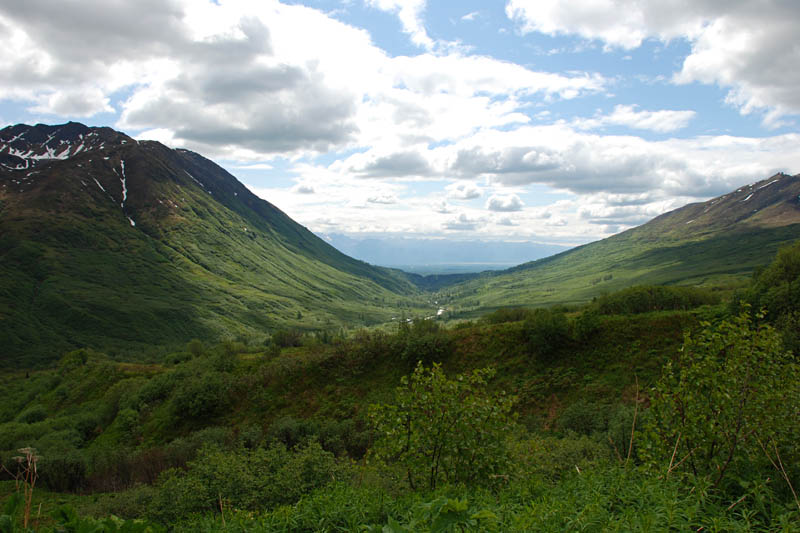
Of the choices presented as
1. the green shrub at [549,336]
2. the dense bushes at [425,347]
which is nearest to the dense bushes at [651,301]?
the green shrub at [549,336]

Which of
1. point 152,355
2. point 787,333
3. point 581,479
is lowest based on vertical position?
point 152,355

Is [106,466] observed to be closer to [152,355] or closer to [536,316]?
[536,316]

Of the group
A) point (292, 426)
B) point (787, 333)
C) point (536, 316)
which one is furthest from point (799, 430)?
point (536, 316)

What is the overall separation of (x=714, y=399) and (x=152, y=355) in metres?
209

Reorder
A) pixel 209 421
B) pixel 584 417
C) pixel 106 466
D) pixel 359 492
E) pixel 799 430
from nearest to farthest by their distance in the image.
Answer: pixel 799 430 < pixel 359 492 < pixel 584 417 < pixel 106 466 < pixel 209 421

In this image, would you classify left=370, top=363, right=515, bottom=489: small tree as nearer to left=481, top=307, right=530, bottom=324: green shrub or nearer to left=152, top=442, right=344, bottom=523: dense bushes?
left=152, top=442, right=344, bottom=523: dense bushes

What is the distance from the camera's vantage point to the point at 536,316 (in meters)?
66.6

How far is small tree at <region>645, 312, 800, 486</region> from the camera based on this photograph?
26.5ft

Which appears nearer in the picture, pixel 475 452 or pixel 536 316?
pixel 475 452

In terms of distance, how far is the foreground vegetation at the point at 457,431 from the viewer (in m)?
7.57

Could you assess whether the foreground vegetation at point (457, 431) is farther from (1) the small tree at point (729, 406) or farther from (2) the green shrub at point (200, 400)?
(2) the green shrub at point (200, 400)

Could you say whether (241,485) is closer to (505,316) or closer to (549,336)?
(549,336)

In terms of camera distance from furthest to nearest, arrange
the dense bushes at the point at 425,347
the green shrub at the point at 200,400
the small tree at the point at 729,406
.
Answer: the dense bushes at the point at 425,347 → the green shrub at the point at 200,400 → the small tree at the point at 729,406

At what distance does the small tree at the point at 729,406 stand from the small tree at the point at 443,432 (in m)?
3.89
